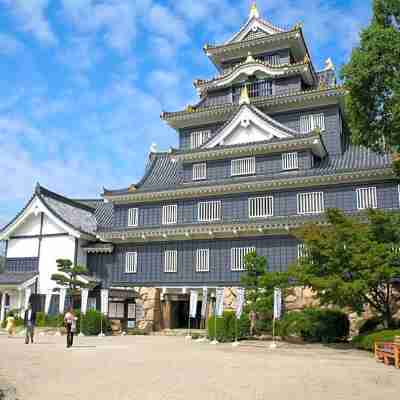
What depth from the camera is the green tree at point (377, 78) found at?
17.9 m

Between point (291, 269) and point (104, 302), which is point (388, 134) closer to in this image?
point (291, 269)

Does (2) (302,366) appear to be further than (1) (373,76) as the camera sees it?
No

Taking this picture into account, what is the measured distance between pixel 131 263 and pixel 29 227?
1002cm

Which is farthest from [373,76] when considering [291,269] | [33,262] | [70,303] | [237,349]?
[33,262]

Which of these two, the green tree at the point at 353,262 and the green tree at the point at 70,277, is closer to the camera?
the green tree at the point at 353,262

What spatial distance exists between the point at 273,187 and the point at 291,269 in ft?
32.1

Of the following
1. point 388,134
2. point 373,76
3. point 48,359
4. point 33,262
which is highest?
point 373,76

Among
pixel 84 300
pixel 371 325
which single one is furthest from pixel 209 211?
pixel 371 325

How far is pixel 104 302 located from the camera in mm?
31969

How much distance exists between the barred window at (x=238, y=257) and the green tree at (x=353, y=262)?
27.7ft

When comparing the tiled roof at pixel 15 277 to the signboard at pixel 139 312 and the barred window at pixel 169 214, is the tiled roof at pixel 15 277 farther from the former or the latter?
the barred window at pixel 169 214

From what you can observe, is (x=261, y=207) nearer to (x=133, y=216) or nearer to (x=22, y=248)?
(x=133, y=216)

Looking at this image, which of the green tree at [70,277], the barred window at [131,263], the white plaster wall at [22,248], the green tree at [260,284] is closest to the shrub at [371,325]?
the green tree at [260,284]

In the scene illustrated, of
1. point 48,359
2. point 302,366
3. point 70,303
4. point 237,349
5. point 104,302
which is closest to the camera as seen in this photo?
point 302,366
